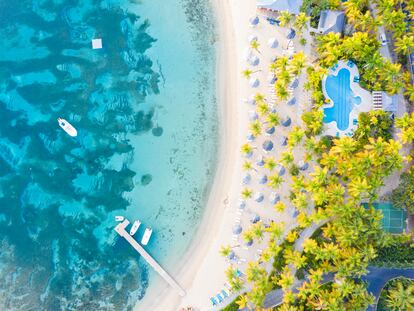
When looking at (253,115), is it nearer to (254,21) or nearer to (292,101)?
(292,101)

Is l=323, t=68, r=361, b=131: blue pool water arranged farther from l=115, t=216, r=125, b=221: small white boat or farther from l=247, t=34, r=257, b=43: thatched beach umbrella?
l=115, t=216, r=125, b=221: small white boat

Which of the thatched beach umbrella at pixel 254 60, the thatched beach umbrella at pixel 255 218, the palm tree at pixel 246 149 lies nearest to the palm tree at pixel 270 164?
the palm tree at pixel 246 149

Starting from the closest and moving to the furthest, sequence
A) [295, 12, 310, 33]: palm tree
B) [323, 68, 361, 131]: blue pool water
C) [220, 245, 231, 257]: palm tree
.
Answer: [295, 12, 310, 33]: palm tree
[220, 245, 231, 257]: palm tree
[323, 68, 361, 131]: blue pool water

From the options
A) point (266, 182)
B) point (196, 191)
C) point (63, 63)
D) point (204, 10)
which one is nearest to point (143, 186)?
point (196, 191)

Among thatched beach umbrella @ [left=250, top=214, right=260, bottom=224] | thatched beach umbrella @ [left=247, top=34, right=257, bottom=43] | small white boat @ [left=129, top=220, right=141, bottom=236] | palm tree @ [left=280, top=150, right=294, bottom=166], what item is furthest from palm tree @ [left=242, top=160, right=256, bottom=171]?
thatched beach umbrella @ [left=247, top=34, right=257, bottom=43]

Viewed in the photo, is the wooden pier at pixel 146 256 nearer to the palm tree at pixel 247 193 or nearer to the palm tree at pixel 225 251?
the palm tree at pixel 225 251

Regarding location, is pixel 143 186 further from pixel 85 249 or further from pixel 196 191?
pixel 85 249

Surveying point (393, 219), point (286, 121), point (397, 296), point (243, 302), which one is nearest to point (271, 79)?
point (286, 121)
